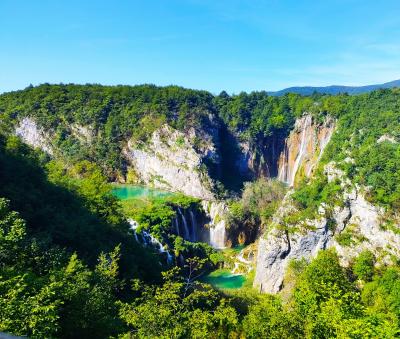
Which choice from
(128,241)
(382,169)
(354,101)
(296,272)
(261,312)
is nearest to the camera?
(261,312)

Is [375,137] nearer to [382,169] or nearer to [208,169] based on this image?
[382,169]

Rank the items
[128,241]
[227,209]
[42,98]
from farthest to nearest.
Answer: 1. [42,98]
2. [227,209]
3. [128,241]

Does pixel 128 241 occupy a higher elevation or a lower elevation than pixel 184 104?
lower

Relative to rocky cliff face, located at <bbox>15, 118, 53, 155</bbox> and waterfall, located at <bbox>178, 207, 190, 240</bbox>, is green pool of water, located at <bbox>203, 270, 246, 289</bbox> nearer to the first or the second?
waterfall, located at <bbox>178, 207, 190, 240</bbox>

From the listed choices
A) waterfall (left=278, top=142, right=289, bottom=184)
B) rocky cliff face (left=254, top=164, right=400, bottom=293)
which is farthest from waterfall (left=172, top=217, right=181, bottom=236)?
waterfall (left=278, top=142, right=289, bottom=184)

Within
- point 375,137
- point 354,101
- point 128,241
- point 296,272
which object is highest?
point 354,101

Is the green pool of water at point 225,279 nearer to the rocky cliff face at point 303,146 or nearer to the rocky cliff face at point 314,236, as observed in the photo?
the rocky cliff face at point 314,236

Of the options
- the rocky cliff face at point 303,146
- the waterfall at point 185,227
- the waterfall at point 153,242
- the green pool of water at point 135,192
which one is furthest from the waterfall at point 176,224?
the rocky cliff face at point 303,146

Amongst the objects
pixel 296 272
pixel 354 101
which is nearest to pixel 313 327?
pixel 296 272
